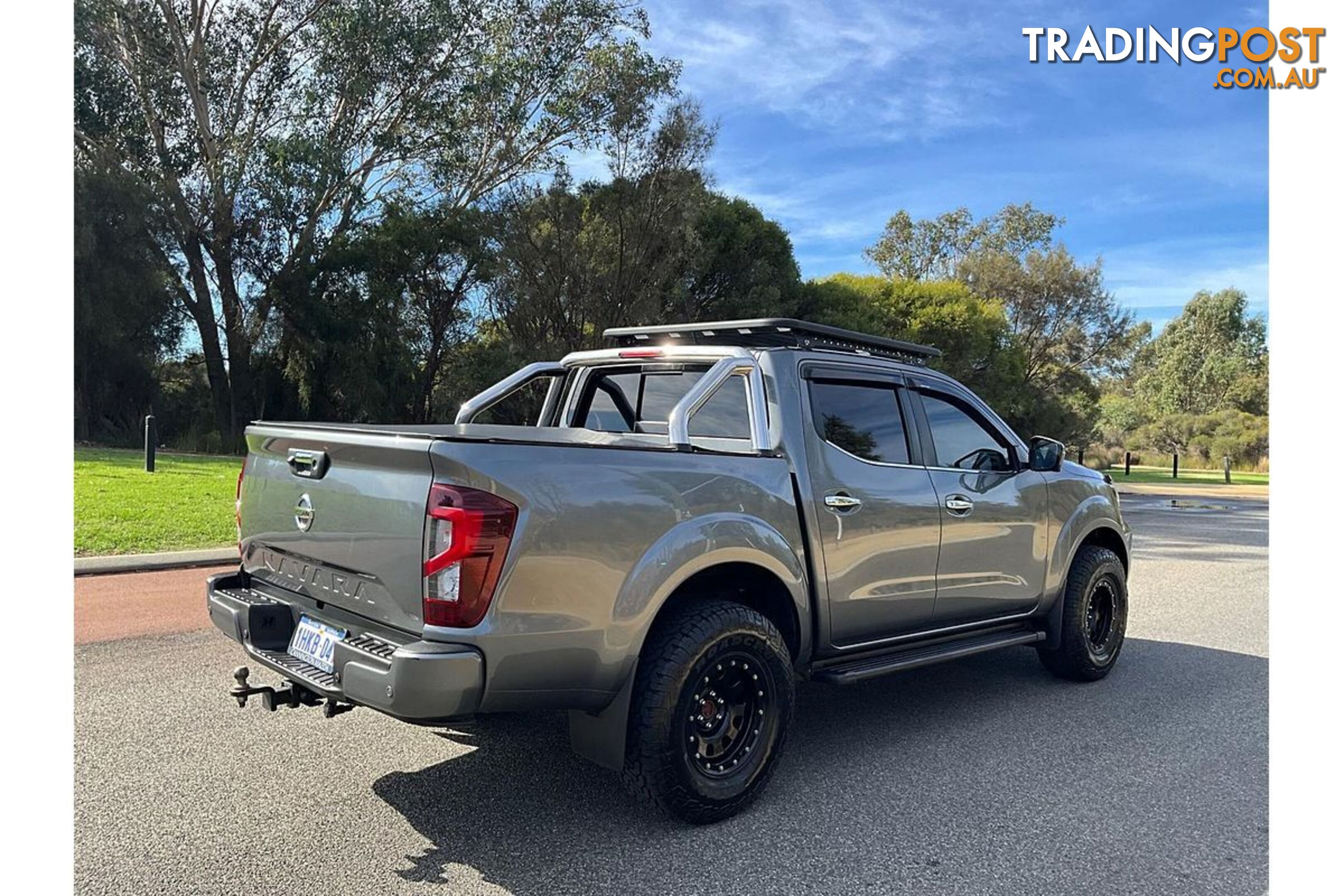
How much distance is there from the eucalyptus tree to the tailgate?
803 inches

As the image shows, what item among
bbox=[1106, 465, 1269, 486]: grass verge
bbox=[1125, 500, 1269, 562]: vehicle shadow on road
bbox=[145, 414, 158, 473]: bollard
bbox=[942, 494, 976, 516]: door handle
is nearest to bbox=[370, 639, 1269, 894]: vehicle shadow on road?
bbox=[942, 494, 976, 516]: door handle

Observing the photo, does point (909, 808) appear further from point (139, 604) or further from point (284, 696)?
point (139, 604)

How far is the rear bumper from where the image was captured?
3074 mm

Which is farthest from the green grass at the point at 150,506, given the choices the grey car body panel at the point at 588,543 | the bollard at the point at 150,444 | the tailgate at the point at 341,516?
the grey car body panel at the point at 588,543

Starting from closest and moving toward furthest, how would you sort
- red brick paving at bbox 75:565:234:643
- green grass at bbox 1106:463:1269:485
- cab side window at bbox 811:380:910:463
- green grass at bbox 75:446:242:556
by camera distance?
cab side window at bbox 811:380:910:463
red brick paving at bbox 75:565:234:643
green grass at bbox 75:446:242:556
green grass at bbox 1106:463:1269:485

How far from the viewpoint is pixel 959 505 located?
195 inches

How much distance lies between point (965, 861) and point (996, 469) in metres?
2.47

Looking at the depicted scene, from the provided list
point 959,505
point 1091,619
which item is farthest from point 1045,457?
point 1091,619

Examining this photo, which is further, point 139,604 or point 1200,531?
point 1200,531

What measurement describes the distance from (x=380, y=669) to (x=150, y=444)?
14.8 meters

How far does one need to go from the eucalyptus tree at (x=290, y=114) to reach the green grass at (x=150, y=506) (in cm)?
876

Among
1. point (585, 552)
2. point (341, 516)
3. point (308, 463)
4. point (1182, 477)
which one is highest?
point (308, 463)

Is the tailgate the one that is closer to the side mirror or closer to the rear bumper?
the rear bumper

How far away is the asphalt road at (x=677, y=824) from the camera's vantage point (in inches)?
129
